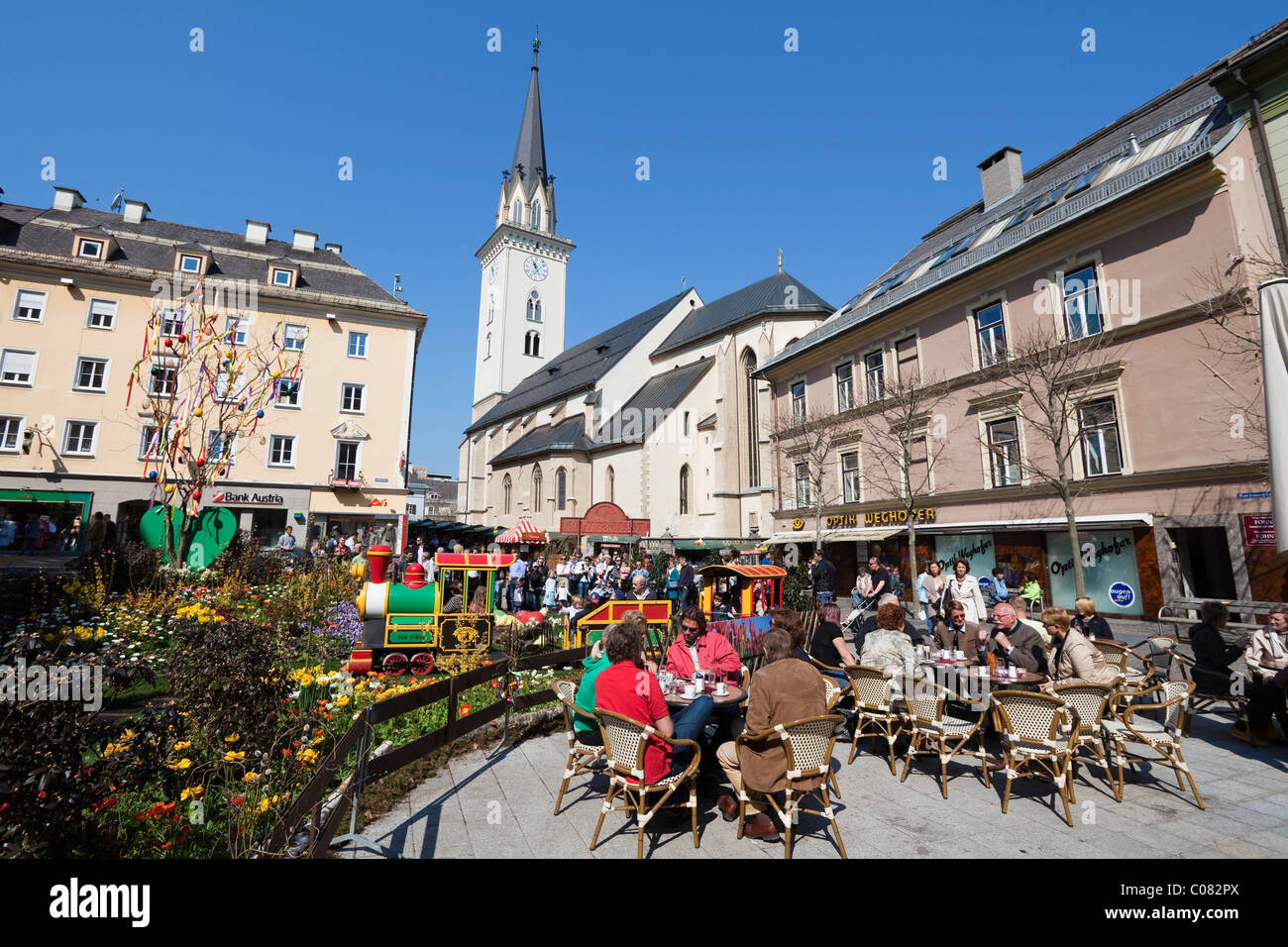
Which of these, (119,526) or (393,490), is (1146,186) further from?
(119,526)

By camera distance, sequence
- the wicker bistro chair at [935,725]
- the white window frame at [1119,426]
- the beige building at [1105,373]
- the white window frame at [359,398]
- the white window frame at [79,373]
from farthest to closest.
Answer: the white window frame at [359,398]
the white window frame at [79,373]
the white window frame at [1119,426]
the beige building at [1105,373]
the wicker bistro chair at [935,725]

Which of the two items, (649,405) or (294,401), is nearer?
(294,401)

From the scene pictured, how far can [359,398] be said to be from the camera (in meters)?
28.5

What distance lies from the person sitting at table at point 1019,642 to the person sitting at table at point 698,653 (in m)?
3.03

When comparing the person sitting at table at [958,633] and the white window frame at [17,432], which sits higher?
the white window frame at [17,432]

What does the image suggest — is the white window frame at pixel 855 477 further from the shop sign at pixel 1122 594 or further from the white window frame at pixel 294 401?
the white window frame at pixel 294 401

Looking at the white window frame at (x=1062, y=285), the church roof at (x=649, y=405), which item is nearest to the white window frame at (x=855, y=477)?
the white window frame at (x=1062, y=285)

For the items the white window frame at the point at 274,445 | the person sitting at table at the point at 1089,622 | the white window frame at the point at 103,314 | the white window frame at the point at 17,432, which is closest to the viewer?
the person sitting at table at the point at 1089,622

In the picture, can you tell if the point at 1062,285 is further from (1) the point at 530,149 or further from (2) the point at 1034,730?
(1) the point at 530,149

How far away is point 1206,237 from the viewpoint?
Answer: 533 inches

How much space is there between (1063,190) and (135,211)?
133ft

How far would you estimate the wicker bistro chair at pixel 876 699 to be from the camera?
19.4ft

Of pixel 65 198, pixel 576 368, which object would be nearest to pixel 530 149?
pixel 576 368

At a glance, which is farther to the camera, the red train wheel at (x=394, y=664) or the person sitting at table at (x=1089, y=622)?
the red train wheel at (x=394, y=664)
